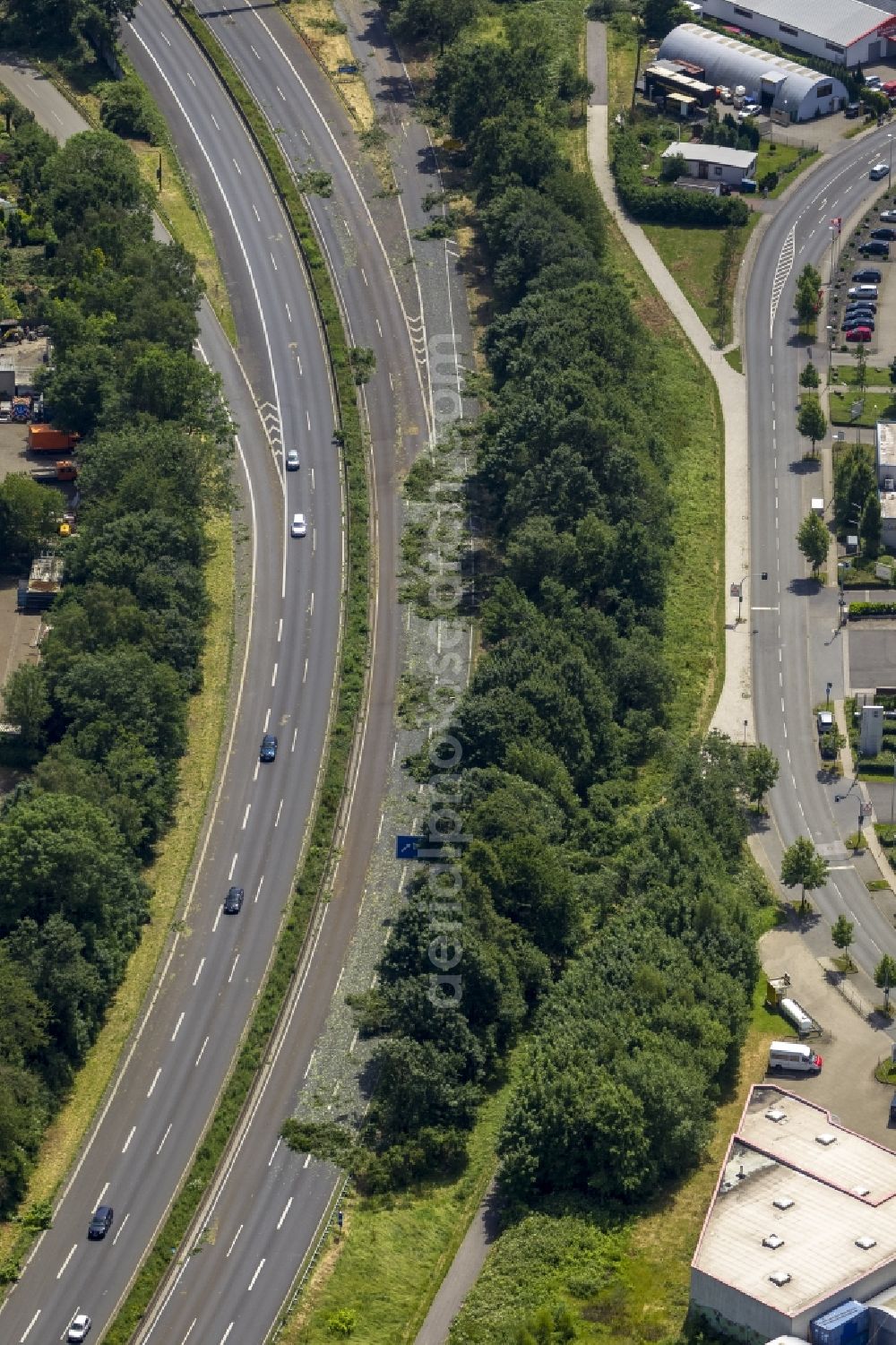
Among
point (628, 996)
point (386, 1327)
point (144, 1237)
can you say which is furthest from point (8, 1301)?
point (628, 996)

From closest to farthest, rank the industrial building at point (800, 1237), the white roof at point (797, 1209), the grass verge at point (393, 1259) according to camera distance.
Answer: the industrial building at point (800, 1237), the white roof at point (797, 1209), the grass verge at point (393, 1259)

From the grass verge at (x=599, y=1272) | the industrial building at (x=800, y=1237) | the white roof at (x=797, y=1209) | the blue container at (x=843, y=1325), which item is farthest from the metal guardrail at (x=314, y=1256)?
the blue container at (x=843, y=1325)

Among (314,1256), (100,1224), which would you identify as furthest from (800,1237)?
(100,1224)

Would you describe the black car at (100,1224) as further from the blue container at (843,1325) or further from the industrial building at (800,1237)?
the blue container at (843,1325)

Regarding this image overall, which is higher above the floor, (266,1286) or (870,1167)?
(870,1167)

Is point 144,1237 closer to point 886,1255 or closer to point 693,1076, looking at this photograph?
point 693,1076

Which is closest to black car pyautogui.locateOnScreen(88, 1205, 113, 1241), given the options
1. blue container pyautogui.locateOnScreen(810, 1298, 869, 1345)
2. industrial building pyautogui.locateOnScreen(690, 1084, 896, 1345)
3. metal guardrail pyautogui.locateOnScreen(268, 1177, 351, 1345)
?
→ metal guardrail pyautogui.locateOnScreen(268, 1177, 351, 1345)
